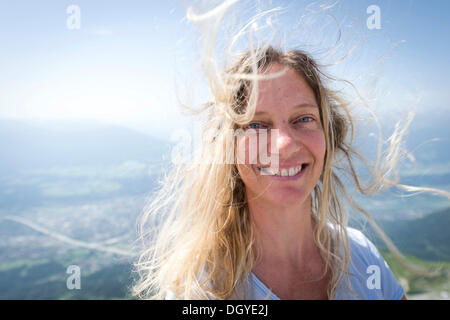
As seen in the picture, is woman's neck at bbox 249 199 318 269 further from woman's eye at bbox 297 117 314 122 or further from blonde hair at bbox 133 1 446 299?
woman's eye at bbox 297 117 314 122

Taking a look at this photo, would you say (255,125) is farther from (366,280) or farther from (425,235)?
(425,235)

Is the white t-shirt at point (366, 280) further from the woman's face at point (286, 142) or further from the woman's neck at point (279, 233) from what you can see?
the woman's face at point (286, 142)

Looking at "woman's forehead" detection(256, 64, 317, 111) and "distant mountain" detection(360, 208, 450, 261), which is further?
"distant mountain" detection(360, 208, 450, 261)

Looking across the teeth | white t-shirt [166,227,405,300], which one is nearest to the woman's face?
the teeth

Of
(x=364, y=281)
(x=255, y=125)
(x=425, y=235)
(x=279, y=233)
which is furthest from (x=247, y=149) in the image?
(x=425, y=235)

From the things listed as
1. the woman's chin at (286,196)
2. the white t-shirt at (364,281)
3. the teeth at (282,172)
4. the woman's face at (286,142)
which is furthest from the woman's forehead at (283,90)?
the white t-shirt at (364,281)
